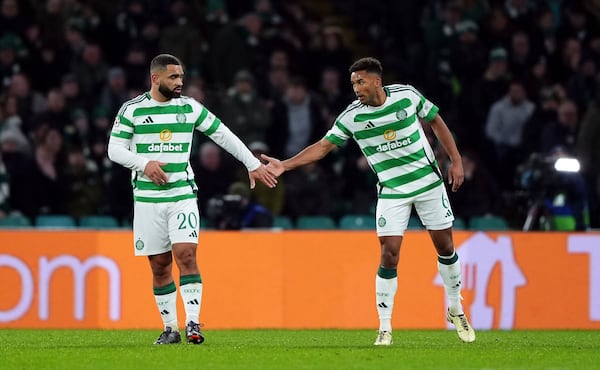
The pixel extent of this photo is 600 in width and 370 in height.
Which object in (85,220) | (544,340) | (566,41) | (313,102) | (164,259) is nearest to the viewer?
(164,259)

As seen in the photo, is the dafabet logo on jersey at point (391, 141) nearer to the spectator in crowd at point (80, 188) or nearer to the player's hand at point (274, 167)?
the player's hand at point (274, 167)

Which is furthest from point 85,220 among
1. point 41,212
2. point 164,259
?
point 164,259

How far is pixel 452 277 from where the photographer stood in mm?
12008

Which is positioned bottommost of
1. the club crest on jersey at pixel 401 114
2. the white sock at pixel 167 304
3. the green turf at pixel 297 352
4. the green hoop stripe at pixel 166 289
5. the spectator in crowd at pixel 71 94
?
the green turf at pixel 297 352

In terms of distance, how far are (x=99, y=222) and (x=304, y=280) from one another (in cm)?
314

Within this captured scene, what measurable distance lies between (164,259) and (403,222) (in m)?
1.95

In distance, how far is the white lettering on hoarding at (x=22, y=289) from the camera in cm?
1506

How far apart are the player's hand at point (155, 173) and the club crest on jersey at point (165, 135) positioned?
0.23 m

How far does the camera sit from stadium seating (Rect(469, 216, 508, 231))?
685 inches

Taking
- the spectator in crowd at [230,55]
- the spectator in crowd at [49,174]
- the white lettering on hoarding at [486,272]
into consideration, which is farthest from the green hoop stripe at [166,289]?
the spectator in crowd at [230,55]

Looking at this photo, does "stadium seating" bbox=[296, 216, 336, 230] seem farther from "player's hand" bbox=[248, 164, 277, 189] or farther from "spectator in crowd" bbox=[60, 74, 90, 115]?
"player's hand" bbox=[248, 164, 277, 189]

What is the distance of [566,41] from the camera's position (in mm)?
20844

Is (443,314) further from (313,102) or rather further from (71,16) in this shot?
(71,16)

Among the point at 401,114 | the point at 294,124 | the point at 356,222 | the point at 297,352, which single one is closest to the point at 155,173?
the point at 297,352
